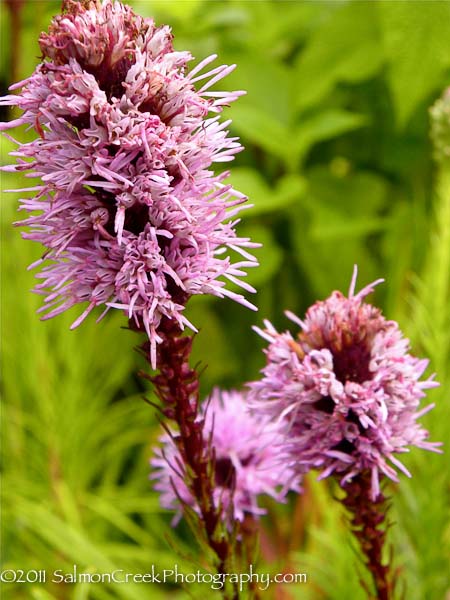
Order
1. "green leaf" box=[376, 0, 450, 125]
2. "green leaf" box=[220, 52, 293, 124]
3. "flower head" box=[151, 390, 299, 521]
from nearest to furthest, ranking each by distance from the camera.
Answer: "flower head" box=[151, 390, 299, 521]
"green leaf" box=[376, 0, 450, 125]
"green leaf" box=[220, 52, 293, 124]

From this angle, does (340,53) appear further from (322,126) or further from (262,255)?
(262,255)

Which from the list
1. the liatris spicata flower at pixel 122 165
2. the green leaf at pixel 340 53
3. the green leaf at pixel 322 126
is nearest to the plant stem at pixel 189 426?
the liatris spicata flower at pixel 122 165

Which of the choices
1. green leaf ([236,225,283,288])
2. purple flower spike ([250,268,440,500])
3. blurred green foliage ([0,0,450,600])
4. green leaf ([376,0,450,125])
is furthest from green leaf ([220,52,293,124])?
purple flower spike ([250,268,440,500])

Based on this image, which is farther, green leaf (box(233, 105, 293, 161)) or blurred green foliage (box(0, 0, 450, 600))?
green leaf (box(233, 105, 293, 161))

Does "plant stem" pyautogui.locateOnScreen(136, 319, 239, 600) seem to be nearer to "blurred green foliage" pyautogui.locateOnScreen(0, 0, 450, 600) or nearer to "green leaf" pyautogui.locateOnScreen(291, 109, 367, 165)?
"blurred green foliage" pyautogui.locateOnScreen(0, 0, 450, 600)

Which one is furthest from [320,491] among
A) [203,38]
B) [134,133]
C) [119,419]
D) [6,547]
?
[203,38]

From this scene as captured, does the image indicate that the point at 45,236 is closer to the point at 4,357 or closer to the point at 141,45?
the point at 141,45

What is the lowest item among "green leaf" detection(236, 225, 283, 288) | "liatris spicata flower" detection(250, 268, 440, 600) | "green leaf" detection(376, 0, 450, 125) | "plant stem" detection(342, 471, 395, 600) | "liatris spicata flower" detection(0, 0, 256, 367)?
"plant stem" detection(342, 471, 395, 600)
